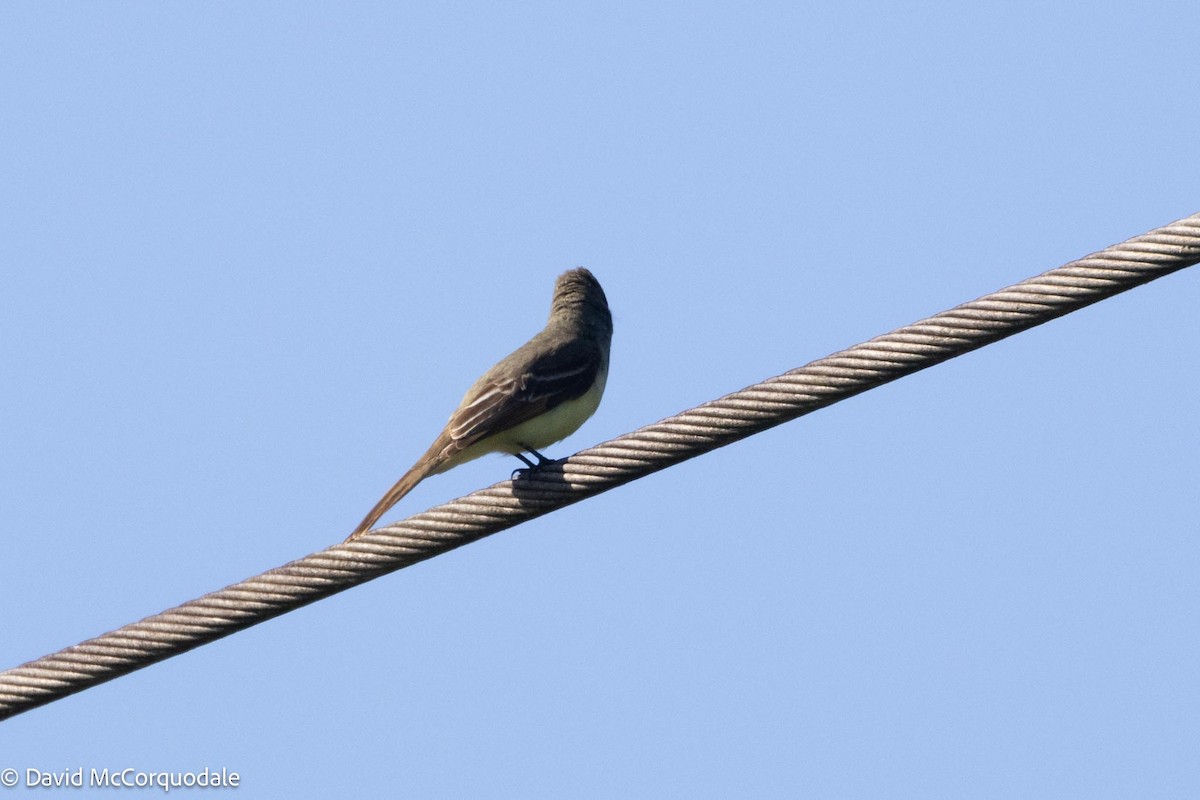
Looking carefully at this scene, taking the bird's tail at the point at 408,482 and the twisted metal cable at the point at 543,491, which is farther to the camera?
the bird's tail at the point at 408,482

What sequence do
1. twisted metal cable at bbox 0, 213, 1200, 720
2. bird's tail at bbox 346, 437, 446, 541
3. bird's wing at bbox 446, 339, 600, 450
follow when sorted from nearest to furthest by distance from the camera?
twisted metal cable at bbox 0, 213, 1200, 720
bird's tail at bbox 346, 437, 446, 541
bird's wing at bbox 446, 339, 600, 450

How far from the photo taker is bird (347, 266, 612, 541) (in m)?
9.30

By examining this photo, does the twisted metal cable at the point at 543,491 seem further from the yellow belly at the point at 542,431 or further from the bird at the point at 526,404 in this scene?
the yellow belly at the point at 542,431

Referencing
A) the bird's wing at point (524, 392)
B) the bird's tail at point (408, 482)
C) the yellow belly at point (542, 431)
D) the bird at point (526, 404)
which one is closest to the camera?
the bird's tail at point (408, 482)

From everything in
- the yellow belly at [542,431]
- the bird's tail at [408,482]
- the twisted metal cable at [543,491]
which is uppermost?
the yellow belly at [542,431]

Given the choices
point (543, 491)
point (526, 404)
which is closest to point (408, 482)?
point (526, 404)

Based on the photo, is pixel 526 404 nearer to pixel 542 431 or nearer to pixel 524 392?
pixel 524 392

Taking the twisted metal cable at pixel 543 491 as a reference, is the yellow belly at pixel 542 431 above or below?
above

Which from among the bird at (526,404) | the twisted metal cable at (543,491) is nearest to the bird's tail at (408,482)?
the bird at (526,404)

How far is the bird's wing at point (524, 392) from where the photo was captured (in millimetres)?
9547

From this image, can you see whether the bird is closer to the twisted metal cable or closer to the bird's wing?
the bird's wing

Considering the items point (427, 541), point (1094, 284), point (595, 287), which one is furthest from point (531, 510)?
point (595, 287)

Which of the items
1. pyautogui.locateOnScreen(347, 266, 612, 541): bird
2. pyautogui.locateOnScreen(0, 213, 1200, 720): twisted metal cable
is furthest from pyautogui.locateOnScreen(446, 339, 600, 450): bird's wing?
pyautogui.locateOnScreen(0, 213, 1200, 720): twisted metal cable

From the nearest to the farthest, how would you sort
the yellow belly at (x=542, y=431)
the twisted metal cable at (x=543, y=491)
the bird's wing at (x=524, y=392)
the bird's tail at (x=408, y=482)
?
the twisted metal cable at (x=543, y=491), the bird's tail at (x=408, y=482), the bird's wing at (x=524, y=392), the yellow belly at (x=542, y=431)
